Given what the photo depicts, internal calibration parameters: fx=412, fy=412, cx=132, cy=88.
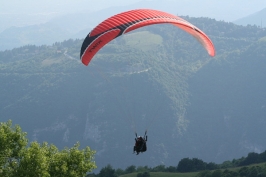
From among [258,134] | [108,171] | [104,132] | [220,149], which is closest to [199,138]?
[220,149]

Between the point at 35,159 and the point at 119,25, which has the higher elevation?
the point at 119,25

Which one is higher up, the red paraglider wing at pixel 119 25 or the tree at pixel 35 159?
the red paraglider wing at pixel 119 25

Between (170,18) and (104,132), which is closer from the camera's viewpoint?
(170,18)

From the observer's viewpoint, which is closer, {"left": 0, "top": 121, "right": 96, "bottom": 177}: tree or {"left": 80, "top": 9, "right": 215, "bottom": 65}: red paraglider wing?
{"left": 80, "top": 9, "right": 215, "bottom": 65}: red paraglider wing

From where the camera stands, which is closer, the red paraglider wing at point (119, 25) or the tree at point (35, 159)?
the red paraglider wing at point (119, 25)

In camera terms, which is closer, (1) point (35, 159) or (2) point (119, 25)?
(2) point (119, 25)

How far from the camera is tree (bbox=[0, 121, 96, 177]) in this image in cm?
2158

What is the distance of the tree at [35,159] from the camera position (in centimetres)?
2158

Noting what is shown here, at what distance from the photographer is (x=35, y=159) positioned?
70.4ft

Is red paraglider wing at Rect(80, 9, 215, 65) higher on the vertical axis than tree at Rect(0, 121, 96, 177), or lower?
higher

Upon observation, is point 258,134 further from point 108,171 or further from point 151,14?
point 151,14

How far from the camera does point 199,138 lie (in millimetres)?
198750

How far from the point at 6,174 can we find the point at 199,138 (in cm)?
18181

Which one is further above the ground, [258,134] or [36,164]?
[258,134]
